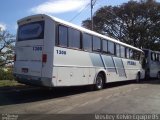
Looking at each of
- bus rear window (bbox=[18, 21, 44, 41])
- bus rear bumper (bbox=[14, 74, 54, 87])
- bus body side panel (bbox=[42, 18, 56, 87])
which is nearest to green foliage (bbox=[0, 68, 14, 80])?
bus rear window (bbox=[18, 21, 44, 41])

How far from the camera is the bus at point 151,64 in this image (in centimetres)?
2673

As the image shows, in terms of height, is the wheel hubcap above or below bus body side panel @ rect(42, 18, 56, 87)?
below

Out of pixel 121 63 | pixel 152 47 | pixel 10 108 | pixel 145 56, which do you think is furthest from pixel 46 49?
pixel 152 47

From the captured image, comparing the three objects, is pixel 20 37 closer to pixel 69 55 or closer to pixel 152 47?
pixel 69 55

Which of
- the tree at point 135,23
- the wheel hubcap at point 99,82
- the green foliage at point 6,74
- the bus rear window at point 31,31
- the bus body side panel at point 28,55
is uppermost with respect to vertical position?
the tree at point 135,23

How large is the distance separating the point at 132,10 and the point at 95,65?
3198 centimetres

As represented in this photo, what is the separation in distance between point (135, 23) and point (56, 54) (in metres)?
35.6

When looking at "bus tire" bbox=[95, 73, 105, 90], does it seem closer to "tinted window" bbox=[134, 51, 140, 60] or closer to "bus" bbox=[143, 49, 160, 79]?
"tinted window" bbox=[134, 51, 140, 60]

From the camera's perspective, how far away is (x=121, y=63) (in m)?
19.2

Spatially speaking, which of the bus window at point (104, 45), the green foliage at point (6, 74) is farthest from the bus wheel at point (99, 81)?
the green foliage at point (6, 74)

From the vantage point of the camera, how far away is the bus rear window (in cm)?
1230

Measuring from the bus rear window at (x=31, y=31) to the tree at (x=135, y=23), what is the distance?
33437 millimetres

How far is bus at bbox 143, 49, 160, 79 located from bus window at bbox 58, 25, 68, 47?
15125mm

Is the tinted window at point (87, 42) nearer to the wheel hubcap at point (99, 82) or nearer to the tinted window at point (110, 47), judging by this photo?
the wheel hubcap at point (99, 82)
